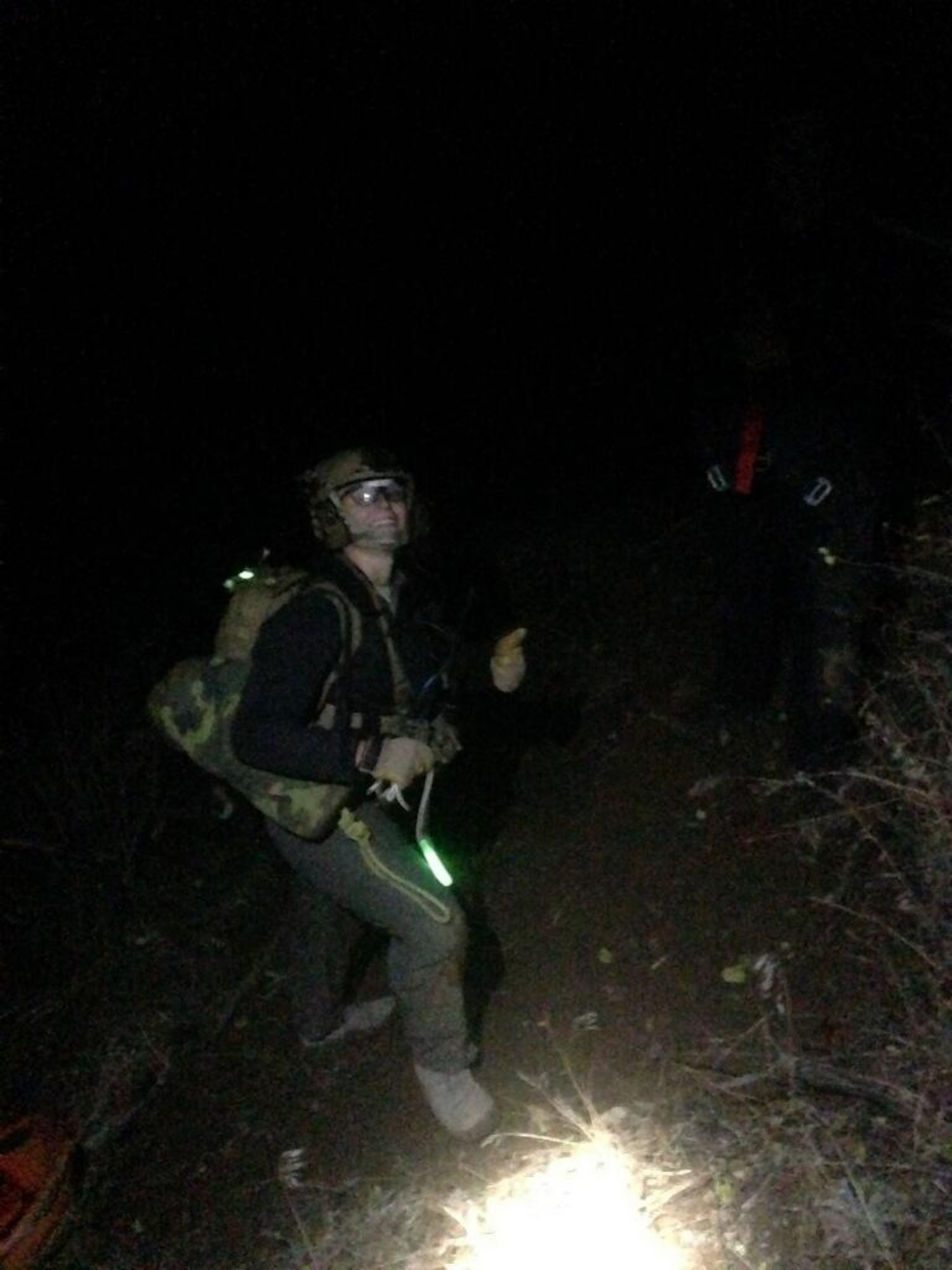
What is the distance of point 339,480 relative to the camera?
11.9 ft

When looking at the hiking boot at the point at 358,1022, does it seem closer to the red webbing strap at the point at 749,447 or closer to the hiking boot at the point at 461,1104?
the hiking boot at the point at 461,1104

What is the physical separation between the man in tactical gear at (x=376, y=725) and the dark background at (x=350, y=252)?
3507 millimetres

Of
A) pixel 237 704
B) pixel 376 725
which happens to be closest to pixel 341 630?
pixel 376 725

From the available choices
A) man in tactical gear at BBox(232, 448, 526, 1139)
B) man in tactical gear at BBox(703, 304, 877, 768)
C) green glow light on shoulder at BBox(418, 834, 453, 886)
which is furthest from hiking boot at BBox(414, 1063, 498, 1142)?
man in tactical gear at BBox(703, 304, 877, 768)

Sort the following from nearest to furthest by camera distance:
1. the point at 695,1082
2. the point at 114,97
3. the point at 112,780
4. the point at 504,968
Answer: the point at 695,1082
the point at 504,968
the point at 112,780
the point at 114,97

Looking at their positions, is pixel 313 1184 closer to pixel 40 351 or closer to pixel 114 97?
pixel 40 351

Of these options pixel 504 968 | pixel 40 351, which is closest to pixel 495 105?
pixel 40 351

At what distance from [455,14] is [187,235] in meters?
2.83

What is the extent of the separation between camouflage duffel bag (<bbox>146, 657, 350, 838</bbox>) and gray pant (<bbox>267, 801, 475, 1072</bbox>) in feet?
0.52

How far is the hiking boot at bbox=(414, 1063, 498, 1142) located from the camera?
12.7 ft

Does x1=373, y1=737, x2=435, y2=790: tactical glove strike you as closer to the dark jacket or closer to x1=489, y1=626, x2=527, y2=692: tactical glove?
the dark jacket

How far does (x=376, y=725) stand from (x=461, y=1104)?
1.51 metres

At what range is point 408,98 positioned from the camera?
8773 mm

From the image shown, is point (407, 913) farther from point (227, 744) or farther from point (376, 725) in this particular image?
point (227, 744)
